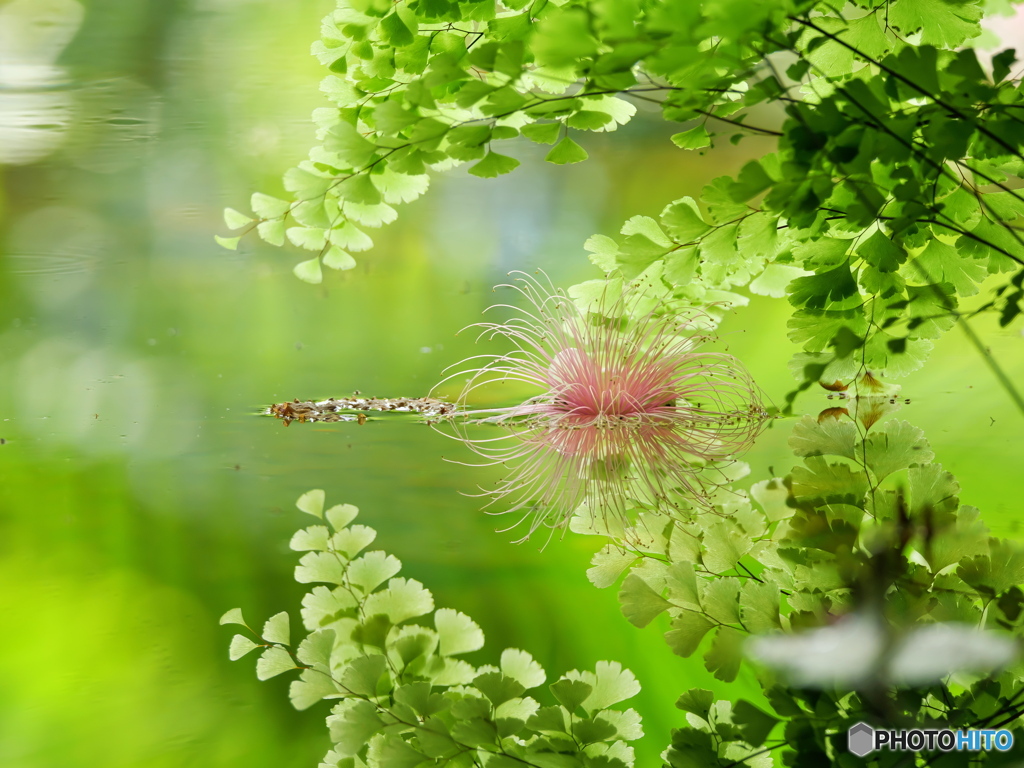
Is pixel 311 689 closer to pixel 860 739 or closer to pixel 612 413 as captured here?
pixel 860 739

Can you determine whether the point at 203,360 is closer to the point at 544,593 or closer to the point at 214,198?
the point at 214,198

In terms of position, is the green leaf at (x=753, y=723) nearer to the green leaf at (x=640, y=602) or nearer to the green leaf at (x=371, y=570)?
the green leaf at (x=640, y=602)

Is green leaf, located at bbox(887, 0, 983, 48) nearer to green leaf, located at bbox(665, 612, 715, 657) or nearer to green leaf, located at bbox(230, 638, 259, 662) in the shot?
green leaf, located at bbox(665, 612, 715, 657)

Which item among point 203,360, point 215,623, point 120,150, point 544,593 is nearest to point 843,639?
point 544,593

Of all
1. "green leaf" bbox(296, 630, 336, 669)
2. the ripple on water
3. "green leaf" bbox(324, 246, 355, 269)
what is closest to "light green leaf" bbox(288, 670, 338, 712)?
"green leaf" bbox(296, 630, 336, 669)

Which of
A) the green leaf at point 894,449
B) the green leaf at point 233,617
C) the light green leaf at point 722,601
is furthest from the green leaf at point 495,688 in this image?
the green leaf at point 894,449

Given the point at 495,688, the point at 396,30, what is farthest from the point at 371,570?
the point at 396,30
